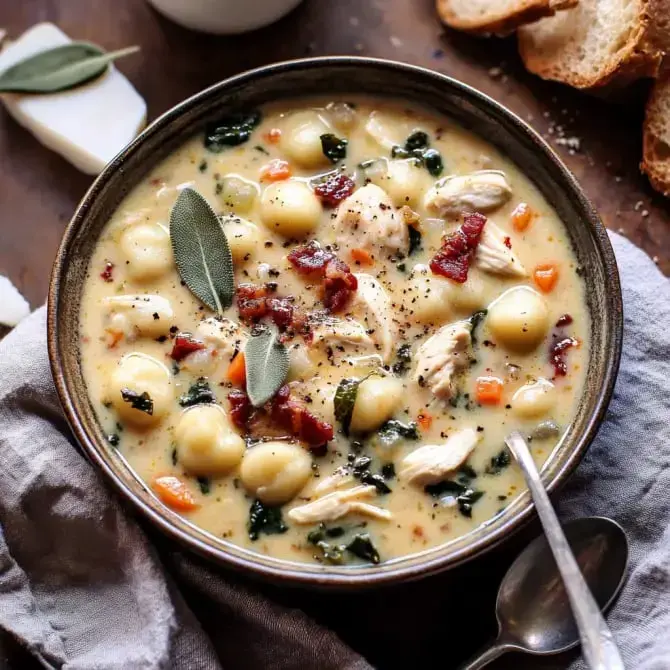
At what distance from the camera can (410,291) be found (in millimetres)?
2895

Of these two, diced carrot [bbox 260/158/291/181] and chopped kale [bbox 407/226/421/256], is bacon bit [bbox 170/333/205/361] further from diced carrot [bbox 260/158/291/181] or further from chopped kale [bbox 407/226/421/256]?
chopped kale [bbox 407/226/421/256]

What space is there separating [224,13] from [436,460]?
1.65 m

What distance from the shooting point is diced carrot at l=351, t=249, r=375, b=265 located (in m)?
2.92

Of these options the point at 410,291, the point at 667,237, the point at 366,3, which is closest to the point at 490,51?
the point at 366,3

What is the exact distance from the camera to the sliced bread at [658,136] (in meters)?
3.30

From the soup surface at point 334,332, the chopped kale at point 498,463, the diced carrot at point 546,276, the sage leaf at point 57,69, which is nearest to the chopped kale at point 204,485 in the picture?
the soup surface at point 334,332

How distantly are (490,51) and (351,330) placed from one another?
1.32 m

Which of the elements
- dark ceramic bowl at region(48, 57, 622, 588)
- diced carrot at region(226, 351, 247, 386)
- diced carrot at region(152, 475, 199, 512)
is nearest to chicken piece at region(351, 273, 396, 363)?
diced carrot at region(226, 351, 247, 386)

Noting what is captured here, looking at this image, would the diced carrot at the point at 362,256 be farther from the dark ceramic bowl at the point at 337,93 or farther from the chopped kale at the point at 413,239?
the dark ceramic bowl at the point at 337,93

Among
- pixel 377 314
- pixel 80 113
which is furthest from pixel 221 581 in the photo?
pixel 80 113

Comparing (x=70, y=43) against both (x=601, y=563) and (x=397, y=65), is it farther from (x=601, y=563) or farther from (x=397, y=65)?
(x=601, y=563)

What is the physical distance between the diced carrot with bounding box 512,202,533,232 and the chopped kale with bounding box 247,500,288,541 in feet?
3.62

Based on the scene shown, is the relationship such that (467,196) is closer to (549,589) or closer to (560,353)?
(560,353)

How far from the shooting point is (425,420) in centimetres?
278
